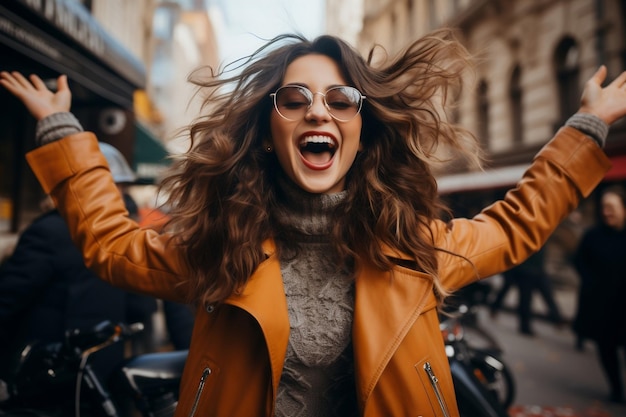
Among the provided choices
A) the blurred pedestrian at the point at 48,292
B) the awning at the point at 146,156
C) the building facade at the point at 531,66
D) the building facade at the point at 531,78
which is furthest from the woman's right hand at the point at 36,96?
the building facade at the point at 531,66

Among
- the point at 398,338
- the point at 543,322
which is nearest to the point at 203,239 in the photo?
the point at 398,338

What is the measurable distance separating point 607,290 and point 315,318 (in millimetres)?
5263

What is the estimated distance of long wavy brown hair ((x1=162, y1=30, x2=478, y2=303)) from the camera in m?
1.69

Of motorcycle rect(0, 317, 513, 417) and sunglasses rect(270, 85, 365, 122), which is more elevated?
sunglasses rect(270, 85, 365, 122)

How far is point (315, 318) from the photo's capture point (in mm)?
1669

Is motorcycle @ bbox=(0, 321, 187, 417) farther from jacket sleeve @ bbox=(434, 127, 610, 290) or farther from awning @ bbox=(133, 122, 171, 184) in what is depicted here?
awning @ bbox=(133, 122, 171, 184)

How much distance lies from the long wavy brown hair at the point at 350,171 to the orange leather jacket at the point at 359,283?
0.28 ft

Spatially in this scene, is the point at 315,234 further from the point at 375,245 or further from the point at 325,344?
the point at 325,344

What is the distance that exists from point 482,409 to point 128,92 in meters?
5.37

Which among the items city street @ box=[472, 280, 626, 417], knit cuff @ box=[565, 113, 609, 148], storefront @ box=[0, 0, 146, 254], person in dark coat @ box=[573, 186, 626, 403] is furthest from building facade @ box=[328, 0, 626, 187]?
knit cuff @ box=[565, 113, 609, 148]

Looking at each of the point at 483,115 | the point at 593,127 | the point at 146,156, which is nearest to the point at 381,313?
the point at 593,127

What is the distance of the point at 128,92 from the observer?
593 cm

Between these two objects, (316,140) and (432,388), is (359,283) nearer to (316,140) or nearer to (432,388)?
(432,388)

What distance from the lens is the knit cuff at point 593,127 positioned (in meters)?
1.72
